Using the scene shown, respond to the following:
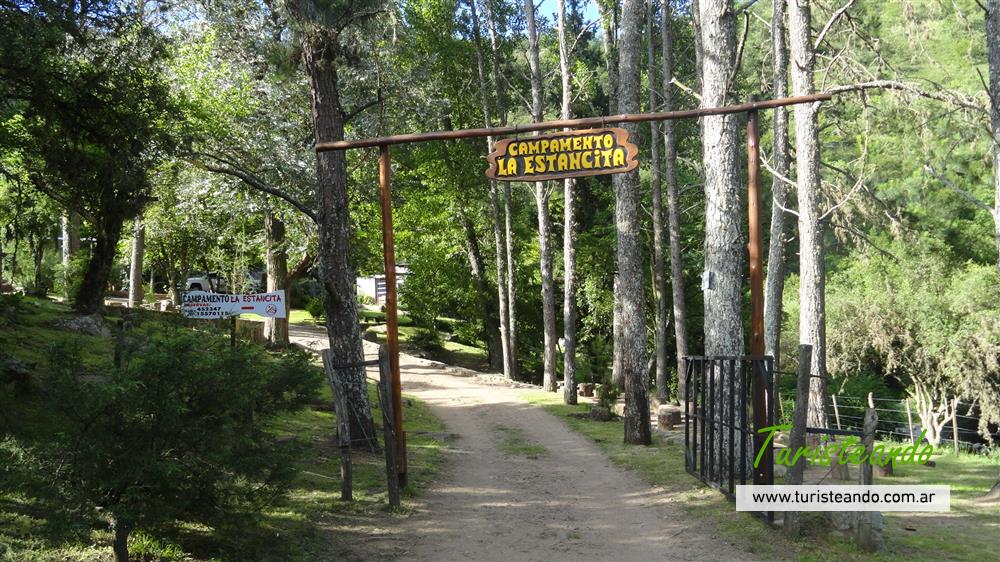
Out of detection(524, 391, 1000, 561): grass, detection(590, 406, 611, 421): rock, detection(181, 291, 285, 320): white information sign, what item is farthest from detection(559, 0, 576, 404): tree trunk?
detection(181, 291, 285, 320): white information sign

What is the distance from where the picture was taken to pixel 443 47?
25.3m

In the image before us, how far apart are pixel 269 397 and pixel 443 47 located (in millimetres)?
19916

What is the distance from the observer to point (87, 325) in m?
15.9

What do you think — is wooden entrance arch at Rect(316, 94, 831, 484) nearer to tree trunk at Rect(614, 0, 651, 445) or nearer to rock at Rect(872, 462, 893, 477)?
rock at Rect(872, 462, 893, 477)

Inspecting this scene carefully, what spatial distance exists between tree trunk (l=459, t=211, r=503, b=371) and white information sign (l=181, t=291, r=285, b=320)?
62.1 ft

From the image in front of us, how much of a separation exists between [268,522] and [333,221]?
16.6ft

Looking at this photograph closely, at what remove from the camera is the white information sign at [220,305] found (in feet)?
31.1

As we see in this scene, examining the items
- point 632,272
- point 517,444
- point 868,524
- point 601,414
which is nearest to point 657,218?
point 601,414

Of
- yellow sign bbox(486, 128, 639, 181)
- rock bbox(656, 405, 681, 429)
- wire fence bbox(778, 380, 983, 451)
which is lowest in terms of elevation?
wire fence bbox(778, 380, 983, 451)

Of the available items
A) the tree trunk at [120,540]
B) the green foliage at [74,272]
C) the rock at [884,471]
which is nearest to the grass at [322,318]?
the green foliage at [74,272]

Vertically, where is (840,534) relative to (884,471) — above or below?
above

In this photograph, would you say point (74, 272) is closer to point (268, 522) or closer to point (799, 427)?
point (268, 522)

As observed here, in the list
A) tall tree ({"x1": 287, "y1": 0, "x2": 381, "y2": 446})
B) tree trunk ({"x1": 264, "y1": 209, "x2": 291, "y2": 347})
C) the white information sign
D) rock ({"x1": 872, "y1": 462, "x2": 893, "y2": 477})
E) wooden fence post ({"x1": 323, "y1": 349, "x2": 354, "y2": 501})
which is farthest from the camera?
tree trunk ({"x1": 264, "y1": 209, "x2": 291, "y2": 347})

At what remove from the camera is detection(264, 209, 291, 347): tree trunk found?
22.5 meters
